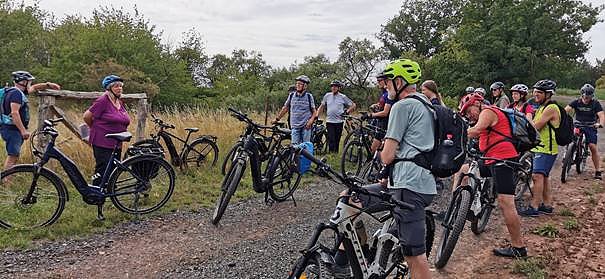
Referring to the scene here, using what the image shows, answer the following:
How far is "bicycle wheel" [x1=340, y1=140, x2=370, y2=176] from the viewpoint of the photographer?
25.7 ft

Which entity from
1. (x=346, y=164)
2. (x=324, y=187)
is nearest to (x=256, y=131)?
(x=324, y=187)

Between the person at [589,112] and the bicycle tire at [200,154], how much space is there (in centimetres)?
661

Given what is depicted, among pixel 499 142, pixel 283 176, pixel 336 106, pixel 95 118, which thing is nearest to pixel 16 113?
pixel 95 118

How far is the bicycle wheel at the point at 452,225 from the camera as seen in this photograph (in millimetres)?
4102

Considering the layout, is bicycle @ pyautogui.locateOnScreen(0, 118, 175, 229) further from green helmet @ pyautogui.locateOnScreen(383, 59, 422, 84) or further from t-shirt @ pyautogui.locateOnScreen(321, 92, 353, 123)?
t-shirt @ pyautogui.locateOnScreen(321, 92, 353, 123)

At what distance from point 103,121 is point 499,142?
451 cm

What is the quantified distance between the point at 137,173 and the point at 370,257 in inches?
134

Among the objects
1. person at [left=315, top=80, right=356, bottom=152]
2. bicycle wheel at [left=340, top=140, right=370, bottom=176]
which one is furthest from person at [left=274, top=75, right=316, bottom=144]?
Answer: person at [left=315, top=80, right=356, bottom=152]

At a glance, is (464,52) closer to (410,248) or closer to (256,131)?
(256,131)

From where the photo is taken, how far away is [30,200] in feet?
16.1

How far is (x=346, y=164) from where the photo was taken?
800 cm

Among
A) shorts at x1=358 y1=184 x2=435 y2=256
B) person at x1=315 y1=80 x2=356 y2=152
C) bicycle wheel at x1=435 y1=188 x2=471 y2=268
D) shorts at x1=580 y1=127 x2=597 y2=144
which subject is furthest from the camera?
person at x1=315 y1=80 x2=356 y2=152

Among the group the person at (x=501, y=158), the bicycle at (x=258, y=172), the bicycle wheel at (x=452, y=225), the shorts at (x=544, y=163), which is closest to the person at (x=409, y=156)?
the bicycle wheel at (x=452, y=225)

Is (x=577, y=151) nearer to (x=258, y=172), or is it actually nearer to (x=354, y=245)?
(x=258, y=172)
